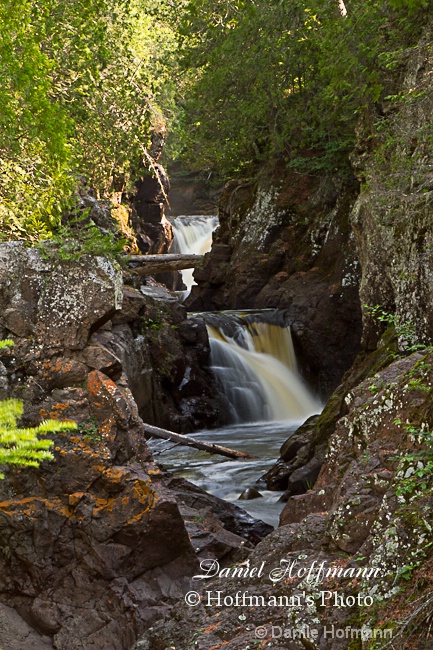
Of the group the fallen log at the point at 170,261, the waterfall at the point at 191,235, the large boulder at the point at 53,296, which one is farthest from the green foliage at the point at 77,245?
the waterfall at the point at 191,235

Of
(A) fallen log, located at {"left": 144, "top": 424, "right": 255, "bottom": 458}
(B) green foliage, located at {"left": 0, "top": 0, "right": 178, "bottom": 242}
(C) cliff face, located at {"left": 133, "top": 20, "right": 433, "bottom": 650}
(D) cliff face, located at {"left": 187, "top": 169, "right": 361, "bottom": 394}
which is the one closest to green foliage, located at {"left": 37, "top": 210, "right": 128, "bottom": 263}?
(B) green foliage, located at {"left": 0, "top": 0, "right": 178, "bottom": 242}

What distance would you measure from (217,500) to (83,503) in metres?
2.50

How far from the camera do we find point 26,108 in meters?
11.3

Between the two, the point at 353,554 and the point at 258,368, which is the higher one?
the point at 258,368

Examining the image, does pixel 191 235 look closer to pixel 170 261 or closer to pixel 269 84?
pixel 170 261

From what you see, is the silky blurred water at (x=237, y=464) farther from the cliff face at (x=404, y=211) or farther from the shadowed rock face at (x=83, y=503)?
the cliff face at (x=404, y=211)

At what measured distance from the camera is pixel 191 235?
3434cm

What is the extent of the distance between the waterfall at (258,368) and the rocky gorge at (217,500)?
8.55ft

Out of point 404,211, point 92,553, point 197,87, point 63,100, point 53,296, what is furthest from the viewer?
point 197,87

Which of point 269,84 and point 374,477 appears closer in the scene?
point 374,477

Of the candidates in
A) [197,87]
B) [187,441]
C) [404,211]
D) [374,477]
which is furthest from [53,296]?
Answer: [197,87]

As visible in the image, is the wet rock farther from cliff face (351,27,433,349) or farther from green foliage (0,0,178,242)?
green foliage (0,0,178,242)

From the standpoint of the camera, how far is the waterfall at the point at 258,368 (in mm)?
16609

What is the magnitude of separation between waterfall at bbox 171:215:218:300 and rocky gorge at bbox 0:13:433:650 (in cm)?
1853
